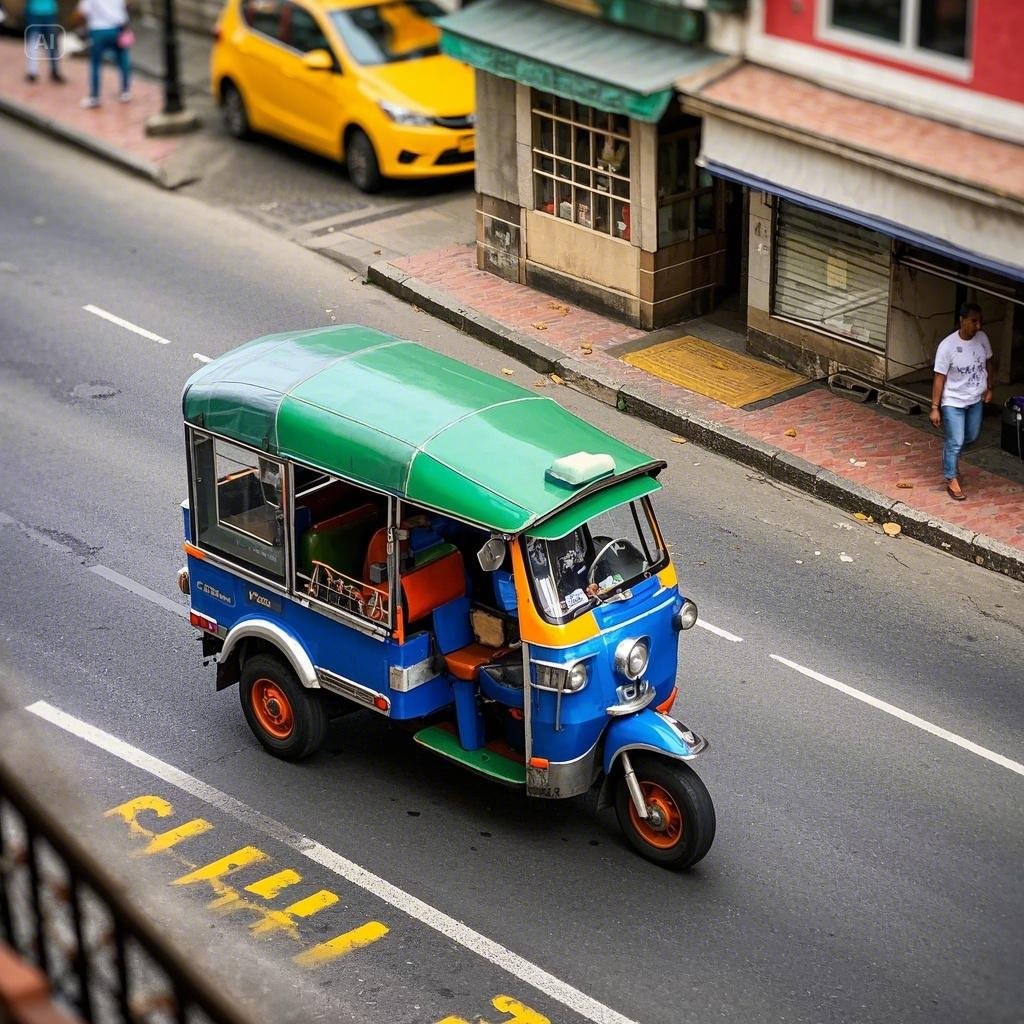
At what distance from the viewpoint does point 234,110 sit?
22156 millimetres

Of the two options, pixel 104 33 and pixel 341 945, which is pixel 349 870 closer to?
pixel 341 945

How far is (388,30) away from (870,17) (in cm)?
783

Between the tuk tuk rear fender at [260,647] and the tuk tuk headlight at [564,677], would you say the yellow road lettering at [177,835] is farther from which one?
the tuk tuk headlight at [564,677]

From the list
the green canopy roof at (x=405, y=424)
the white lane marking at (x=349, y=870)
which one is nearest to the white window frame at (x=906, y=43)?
the green canopy roof at (x=405, y=424)

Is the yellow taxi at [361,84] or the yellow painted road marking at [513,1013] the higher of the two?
the yellow taxi at [361,84]

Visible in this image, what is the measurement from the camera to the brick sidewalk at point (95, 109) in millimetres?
21875

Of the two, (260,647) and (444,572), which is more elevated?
(444,572)

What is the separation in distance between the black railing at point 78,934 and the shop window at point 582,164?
1253cm

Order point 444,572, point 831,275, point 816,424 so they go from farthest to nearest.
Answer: point 831,275 < point 816,424 < point 444,572

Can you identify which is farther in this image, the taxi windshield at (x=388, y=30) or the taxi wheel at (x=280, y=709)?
the taxi windshield at (x=388, y=30)

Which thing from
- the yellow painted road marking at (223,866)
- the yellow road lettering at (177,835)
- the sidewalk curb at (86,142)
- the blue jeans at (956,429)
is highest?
the sidewalk curb at (86,142)

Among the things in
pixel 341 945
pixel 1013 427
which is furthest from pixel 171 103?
pixel 341 945

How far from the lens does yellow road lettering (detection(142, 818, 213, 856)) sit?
9.83 meters

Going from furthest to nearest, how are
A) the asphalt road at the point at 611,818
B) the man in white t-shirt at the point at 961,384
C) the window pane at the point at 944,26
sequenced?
the window pane at the point at 944,26
the man in white t-shirt at the point at 961,384
the asphalt road at the point at 611,818
